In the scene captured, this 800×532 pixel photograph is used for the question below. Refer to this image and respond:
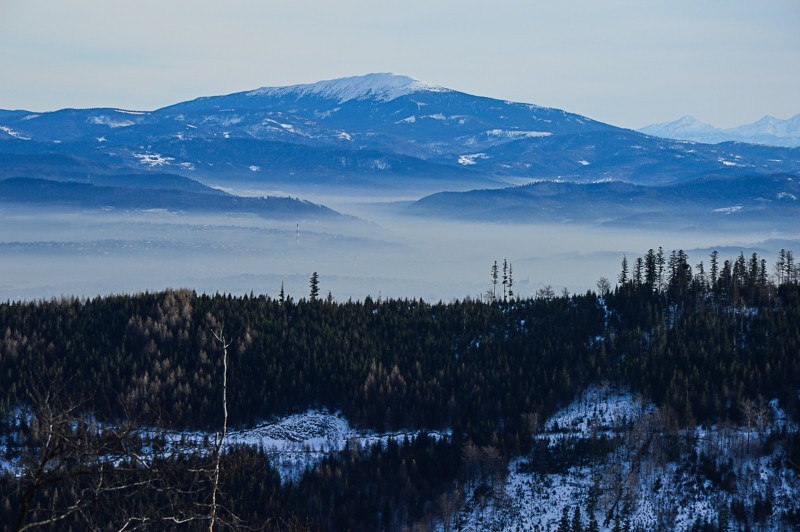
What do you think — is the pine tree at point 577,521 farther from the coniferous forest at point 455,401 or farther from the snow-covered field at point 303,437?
the snow-covered field at point 303,437

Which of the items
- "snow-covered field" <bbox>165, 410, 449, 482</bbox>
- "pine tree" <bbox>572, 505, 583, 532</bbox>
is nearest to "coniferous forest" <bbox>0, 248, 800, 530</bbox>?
"pine tree" <bbox>572, 505, 583, 532</bbox>

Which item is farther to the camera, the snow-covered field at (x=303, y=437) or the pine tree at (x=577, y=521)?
the snow-covered field at (x=303, y=437)

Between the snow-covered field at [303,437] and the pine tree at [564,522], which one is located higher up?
the snow-covered field at [303,437]

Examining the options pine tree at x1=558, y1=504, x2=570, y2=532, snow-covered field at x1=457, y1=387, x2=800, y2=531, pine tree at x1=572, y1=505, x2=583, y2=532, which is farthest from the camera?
snow-covered field at x1=457, y1=387, x2=800, y2=531

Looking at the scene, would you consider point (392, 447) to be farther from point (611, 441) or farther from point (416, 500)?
point (611, 441)

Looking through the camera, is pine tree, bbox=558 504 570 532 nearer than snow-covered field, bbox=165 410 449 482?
Yes

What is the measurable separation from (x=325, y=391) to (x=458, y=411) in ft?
87.3

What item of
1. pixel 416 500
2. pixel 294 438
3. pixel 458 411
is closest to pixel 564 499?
pixel 416 500

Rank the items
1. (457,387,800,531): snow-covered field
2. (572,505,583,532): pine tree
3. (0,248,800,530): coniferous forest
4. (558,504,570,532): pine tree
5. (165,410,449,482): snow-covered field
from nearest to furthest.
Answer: (572,505,583,532): pine tree
(558,504,570,532): pine tree
(457,387,800,531): snow-covered field
(0,248,800,530): coniferous forest
(165,410,449,482): snow-covered field

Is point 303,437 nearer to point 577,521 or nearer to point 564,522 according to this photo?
point 564,522

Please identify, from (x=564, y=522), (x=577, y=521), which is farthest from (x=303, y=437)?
(x=577, y=521)

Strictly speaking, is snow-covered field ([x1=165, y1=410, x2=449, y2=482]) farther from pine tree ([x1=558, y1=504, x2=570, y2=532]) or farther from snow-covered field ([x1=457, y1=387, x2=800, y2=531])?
pine tree ([x1=558, y1=504, x2=570, y2=532])

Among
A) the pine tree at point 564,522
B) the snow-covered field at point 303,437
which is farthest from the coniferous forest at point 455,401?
the snow-covered field at point 303,437

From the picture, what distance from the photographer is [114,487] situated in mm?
25812
